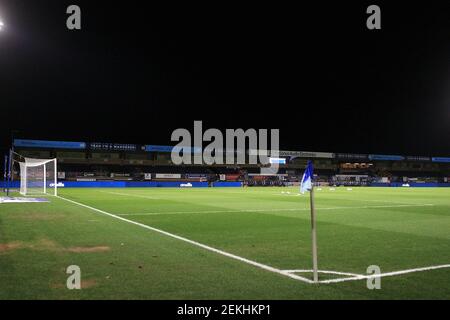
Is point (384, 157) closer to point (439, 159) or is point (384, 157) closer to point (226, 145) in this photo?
point (439, 159)

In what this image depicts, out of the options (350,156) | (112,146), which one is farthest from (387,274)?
(350,156)

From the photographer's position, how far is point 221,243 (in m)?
11.0

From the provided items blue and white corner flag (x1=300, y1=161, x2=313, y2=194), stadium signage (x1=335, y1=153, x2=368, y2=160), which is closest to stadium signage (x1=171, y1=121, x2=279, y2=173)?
stadium signage (x1=335, y1=153, x2=368, y2=160)

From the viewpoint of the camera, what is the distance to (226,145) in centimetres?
8381

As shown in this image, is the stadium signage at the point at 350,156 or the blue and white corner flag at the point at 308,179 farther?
the stadium signage at the point at 350,156

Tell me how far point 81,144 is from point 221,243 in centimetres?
7179

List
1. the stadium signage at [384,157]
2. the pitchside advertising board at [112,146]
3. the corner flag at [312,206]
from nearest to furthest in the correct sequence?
the corner flag at [312,206] → the pitchside advertising board at [112,146] → the stadium signage at [384,157]

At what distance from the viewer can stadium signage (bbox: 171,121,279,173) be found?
75188 millimetres

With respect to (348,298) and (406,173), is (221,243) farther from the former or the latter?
(406,173)

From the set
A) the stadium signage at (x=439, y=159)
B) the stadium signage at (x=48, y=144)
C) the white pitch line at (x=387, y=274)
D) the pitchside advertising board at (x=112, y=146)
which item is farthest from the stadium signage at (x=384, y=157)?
the white pitch line at (x=387, y=274)

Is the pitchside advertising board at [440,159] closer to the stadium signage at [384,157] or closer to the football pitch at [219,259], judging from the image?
the stadium signage at [384,157]

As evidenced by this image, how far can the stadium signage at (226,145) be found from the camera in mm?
75188
